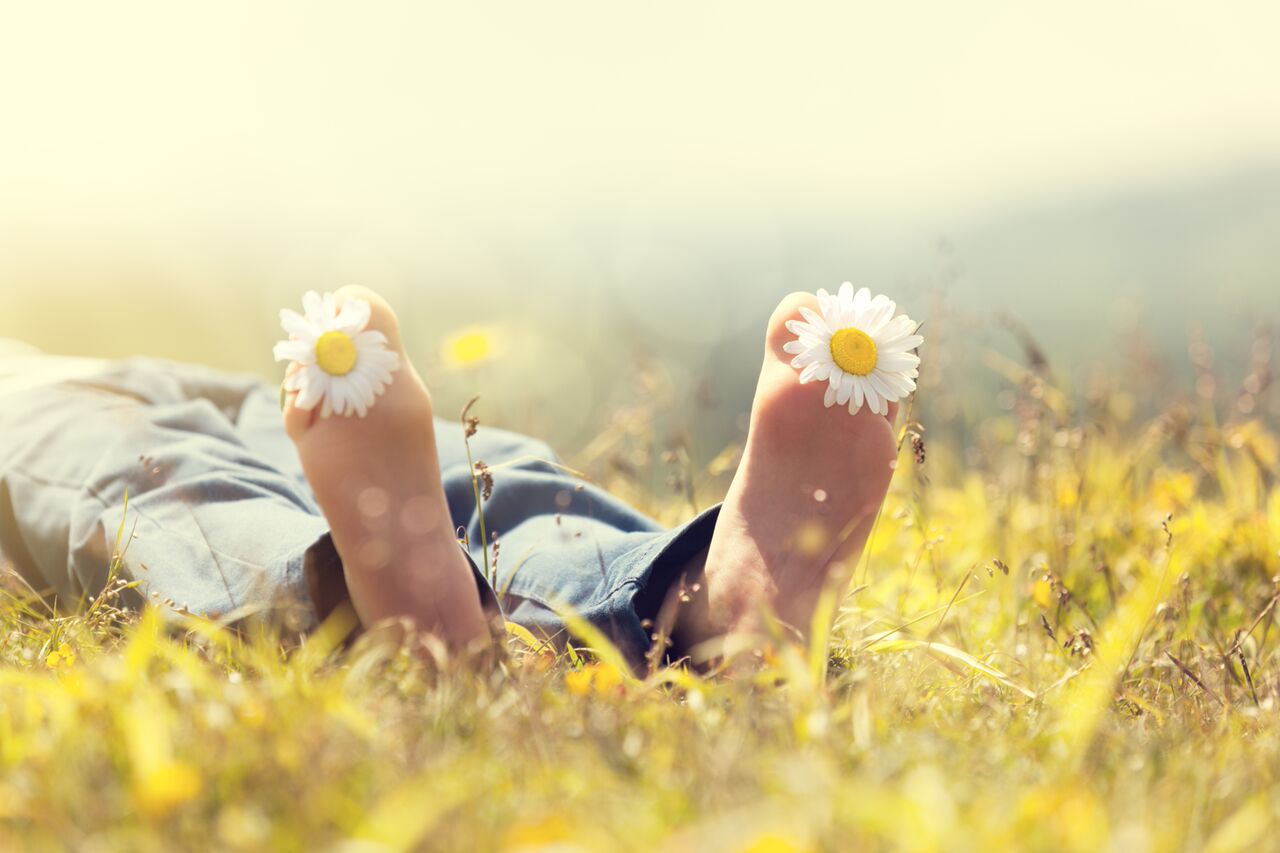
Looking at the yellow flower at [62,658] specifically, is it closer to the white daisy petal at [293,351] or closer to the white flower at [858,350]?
the white daisy petal at [293,351]

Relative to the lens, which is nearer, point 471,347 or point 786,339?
point 786,339

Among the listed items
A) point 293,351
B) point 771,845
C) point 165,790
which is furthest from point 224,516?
point 771,845

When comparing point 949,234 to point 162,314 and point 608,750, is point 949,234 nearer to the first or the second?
point 608,750

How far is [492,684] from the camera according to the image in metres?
1.19

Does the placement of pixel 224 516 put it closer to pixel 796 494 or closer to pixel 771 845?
pixel 796 494

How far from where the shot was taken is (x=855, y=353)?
1525mm

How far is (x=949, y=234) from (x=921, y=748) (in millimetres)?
1639

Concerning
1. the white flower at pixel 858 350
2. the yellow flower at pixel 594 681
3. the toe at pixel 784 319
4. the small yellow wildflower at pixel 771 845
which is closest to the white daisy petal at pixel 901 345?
the white flower at pixel 858 350

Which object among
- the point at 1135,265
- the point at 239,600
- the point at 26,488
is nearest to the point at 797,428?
the point at 239,600

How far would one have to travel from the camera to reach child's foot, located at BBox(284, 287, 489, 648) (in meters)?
1.33

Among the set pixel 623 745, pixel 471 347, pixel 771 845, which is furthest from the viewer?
pixel 471 347

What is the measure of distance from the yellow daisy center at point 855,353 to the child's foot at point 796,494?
0.05 meters

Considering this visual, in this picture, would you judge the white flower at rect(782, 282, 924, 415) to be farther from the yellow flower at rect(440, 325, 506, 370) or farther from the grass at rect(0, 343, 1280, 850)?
the yellow flower at rect(440, 325, 506, 370)

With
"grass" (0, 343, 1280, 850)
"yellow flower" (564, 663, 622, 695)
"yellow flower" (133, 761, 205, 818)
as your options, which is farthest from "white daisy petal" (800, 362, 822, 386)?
"yellow flower" (133, 761, 205, 818)
